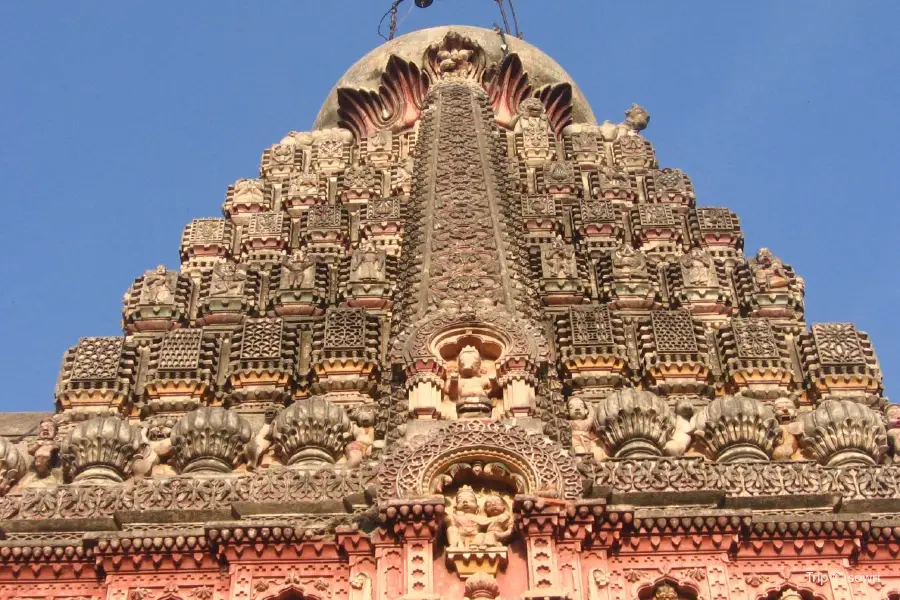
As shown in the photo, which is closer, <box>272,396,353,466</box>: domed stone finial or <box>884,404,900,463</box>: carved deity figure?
<box>272,396,353,466</box>: domed stone finial

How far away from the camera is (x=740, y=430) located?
57.0 ft

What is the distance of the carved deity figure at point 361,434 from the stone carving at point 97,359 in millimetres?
3683

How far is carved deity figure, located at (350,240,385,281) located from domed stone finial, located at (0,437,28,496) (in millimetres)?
6015

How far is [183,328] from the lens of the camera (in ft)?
67.4

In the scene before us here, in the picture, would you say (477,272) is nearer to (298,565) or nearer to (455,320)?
(455,320)

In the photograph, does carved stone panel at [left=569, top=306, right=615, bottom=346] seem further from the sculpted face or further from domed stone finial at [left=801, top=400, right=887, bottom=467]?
domed stone finial at [left=801, top=400, right=887, bottom=467]

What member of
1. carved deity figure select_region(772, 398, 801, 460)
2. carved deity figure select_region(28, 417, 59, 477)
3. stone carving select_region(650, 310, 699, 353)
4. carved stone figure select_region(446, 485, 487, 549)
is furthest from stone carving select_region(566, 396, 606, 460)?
carved deity figure select_region(28, 417, 59, 477)

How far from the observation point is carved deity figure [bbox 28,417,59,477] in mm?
17672

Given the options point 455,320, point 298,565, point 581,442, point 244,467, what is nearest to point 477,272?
point 455,320

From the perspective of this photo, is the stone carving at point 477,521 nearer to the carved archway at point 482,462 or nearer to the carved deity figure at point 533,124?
the carved archway at point 482,462

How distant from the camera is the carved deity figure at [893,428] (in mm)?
17641

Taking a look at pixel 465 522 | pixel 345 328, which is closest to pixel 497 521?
pixel 465 522

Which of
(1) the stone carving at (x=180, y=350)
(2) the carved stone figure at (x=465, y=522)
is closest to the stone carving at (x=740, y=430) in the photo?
(2) the carved stone figure at (x=465, y=522)

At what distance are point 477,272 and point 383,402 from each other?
273cm
